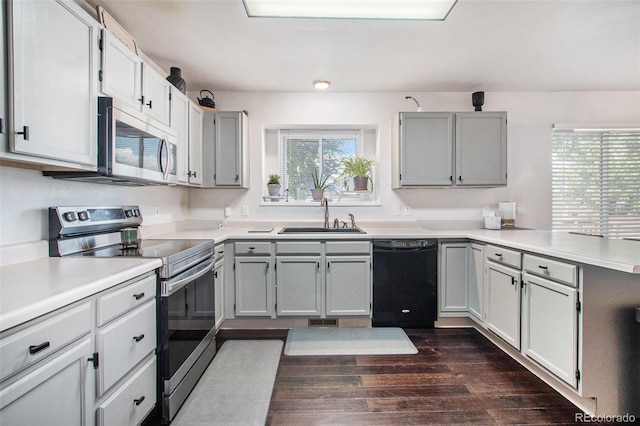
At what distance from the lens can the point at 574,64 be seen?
8.50 feet

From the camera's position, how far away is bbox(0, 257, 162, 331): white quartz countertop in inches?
32.8

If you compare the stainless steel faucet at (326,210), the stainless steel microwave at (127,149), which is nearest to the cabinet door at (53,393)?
the stainless steel microwave at (127,149)

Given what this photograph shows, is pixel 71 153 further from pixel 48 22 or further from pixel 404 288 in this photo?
pixel 404 288

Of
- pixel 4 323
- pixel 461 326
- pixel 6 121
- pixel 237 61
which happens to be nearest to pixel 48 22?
pixel 6 121

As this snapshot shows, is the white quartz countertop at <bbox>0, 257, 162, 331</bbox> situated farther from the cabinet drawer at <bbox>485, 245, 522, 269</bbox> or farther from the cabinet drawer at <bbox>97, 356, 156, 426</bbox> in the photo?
the cabinet drawer at <bbox>485, 245, 522, 269</bbox>

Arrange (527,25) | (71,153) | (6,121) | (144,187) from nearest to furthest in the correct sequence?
(6,121), (71,153), (527,25), (144,187)

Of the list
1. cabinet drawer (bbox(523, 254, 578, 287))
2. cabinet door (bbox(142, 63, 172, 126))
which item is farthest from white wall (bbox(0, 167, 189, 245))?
cabinet drawer (bbox(523, 254, 578, 287))

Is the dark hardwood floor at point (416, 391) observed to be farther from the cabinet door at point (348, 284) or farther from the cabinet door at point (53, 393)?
the cabinet door at point (53, 393)

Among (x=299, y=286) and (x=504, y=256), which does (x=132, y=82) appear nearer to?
(x=299, y=286)

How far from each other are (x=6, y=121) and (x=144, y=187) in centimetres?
140

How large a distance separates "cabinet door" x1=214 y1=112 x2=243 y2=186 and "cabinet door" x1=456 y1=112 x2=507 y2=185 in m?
2.25

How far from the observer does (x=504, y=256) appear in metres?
2.18

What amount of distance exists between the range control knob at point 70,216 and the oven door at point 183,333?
0.67 m

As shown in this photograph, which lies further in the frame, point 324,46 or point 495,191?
point 495,191
